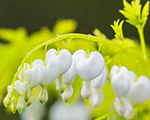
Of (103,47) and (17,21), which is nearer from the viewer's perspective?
(103,47)

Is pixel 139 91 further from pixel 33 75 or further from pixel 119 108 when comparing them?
pixel 33 75

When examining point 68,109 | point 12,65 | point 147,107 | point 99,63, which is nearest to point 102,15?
point 68,109

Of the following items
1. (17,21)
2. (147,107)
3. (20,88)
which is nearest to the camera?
(20,88)

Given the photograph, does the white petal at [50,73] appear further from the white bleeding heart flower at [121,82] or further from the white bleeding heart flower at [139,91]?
the white bleeding heart flower at [139,91]

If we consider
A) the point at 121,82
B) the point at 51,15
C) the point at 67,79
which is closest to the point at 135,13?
the point at 121,82

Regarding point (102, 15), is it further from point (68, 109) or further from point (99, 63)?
point (99, 63)

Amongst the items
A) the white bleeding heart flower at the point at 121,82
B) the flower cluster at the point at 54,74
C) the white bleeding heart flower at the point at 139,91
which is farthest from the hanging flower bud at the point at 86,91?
the white bleeding heart flower at the point at 139,91
